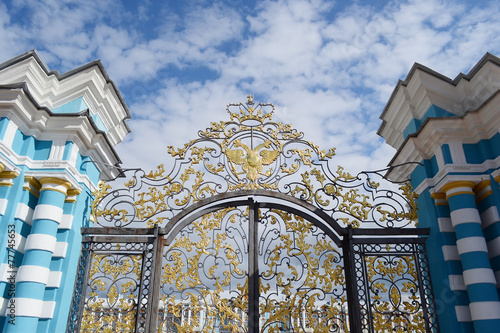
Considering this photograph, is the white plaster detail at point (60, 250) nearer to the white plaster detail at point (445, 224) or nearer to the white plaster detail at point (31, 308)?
the white plaster detail at point (31, 308)

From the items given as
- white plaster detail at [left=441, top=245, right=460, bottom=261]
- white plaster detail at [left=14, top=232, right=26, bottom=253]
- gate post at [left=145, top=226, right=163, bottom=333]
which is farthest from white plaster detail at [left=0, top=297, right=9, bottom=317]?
white plaster detail at [left=441, top=245, right=460, bottom=261]

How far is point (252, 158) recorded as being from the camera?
608 centimetres

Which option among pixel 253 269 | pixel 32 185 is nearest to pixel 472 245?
pixel 253 269

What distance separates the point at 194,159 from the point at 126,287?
2.03 m

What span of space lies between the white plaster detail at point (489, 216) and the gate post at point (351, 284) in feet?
5.50

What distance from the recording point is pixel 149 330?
5.02 metres

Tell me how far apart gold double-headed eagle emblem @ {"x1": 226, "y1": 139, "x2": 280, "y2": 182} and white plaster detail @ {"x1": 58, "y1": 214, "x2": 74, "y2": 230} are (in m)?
2.33

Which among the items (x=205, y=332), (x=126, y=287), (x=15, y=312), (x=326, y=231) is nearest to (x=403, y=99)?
(x=326, y=231)


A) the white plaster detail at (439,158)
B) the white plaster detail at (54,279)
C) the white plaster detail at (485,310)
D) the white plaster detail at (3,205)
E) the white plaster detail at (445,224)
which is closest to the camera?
the white plaster detail at (485,310)

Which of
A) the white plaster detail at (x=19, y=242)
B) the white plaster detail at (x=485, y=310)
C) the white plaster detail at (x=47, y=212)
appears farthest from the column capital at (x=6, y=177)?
the white plaster detail at (x=485, y=310)

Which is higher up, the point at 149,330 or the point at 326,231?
the point at 326,231

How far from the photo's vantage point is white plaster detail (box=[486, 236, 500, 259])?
4.88m

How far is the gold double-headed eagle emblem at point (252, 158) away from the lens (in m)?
6.00

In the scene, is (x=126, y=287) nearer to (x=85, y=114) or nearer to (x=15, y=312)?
(x=15, y=312)
